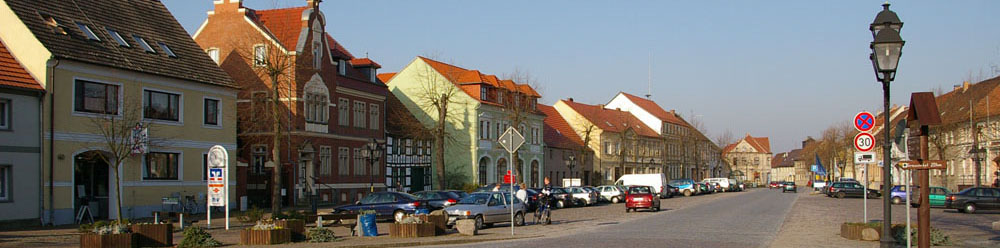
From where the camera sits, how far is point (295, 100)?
142 feet

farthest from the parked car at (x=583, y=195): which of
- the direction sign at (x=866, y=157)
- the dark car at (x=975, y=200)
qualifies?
the direction sign at (x=866, y=157)

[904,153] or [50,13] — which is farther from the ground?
[50,13]

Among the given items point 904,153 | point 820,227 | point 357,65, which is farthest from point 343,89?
point 904,153

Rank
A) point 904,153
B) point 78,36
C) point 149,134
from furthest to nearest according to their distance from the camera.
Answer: point 149,134 → point 78,36 → point 904,153

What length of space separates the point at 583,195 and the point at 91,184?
2752cm

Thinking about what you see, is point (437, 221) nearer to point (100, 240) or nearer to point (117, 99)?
point (100, 240)

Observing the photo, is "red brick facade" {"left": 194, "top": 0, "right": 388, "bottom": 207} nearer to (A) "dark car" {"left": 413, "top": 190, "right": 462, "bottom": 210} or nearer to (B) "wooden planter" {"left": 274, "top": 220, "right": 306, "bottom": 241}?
(A) "dark car" {"left": 413, "top": 190, "right": 462, "bottom": 210}

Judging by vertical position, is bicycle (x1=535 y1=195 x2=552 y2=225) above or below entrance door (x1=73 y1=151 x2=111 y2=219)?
below

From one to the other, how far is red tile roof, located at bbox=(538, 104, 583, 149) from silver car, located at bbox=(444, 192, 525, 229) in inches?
1903

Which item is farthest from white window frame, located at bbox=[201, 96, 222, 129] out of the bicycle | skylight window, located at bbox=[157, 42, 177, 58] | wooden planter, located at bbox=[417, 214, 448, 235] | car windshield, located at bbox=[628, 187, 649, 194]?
car windshield, located at bbox=[628, 187, 649, 194]

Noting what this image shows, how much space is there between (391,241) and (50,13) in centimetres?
1616

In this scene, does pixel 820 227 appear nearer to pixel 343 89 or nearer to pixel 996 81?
pixel 343 89

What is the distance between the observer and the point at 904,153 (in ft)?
52.0

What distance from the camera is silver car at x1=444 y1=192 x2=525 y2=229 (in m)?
27.1
